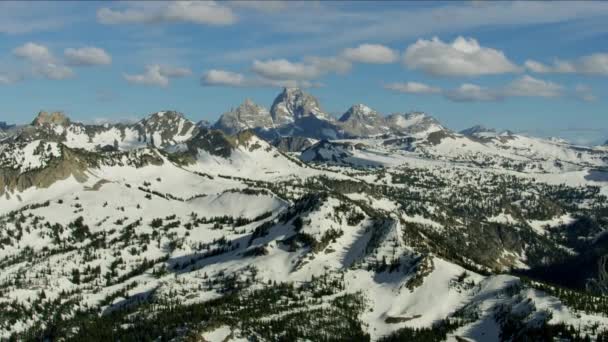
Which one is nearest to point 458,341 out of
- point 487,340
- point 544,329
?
point 487,340

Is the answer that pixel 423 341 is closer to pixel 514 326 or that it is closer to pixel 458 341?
pixel 458 341

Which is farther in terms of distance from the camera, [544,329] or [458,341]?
[458,341]

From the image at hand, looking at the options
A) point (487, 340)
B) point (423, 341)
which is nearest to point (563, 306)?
point (487, 340)

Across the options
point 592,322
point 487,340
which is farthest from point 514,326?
point 592,322

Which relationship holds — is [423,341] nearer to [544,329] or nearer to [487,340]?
[487,340]

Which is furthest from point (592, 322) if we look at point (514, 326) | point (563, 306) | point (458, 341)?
point (458, 341)

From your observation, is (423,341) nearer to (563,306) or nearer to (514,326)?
(514,326)

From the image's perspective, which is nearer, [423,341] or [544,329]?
[544,329]
